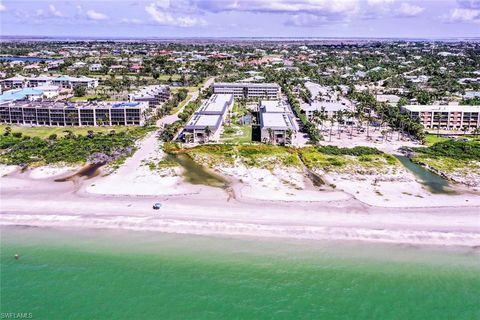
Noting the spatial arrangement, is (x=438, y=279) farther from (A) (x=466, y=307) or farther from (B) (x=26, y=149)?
(B) (x=26, y=149)

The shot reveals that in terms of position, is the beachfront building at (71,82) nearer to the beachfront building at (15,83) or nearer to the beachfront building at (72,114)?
the beachfront building at (15,83)

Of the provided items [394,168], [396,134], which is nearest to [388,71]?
[396,134]

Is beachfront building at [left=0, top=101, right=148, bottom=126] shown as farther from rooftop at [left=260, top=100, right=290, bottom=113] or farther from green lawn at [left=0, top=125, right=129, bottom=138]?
rooftop at [left=260, top=100, right=290, bottom=113]

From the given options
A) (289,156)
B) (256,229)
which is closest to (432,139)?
(289,156)

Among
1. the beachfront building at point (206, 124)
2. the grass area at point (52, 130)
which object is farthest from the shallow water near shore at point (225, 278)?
the grass area at point (52, 130)

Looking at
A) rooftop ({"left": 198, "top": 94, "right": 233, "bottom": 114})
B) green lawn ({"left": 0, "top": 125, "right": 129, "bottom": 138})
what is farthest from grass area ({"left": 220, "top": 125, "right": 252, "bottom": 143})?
green lawn ({"left": 0, "top": 125, "right": 129, "bottom": 138})

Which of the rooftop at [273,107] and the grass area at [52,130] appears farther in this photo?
the rooftop at [273,107]
